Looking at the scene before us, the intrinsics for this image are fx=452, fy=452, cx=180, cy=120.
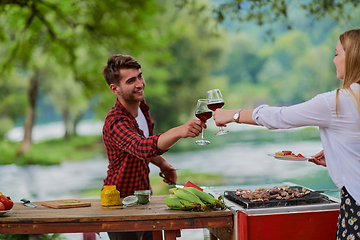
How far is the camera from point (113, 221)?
2350mm

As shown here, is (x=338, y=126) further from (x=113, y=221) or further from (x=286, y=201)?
(x=113, y=221)

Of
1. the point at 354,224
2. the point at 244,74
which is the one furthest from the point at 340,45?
the point at 244,74

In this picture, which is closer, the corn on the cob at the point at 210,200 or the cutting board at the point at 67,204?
the corn on the cob at the point at 210,200

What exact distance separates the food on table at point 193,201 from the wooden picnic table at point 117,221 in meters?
0.04

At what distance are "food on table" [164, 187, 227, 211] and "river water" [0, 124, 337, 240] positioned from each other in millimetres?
12032

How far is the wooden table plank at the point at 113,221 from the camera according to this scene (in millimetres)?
2318

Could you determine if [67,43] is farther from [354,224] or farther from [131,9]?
[354,224]

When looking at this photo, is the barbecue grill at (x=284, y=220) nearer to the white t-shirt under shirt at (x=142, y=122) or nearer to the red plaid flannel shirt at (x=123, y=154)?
the red plaid flannel shirt at (x=123, y=154)

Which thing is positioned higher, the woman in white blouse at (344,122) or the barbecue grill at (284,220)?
the woman in white blouse at (344,122)

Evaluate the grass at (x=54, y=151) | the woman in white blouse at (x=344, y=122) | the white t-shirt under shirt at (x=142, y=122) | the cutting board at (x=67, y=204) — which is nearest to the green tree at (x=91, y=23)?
the grass at (x=54, y=151)

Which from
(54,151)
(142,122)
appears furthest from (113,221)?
(54,151)

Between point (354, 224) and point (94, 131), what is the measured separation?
21.2 m

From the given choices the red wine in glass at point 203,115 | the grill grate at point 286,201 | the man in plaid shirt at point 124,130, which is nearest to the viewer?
the grill grate at point 286,201

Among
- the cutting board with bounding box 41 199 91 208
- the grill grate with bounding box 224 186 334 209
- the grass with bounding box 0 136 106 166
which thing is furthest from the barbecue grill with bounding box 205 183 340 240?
the grass with bounding box 0 136 106 166
